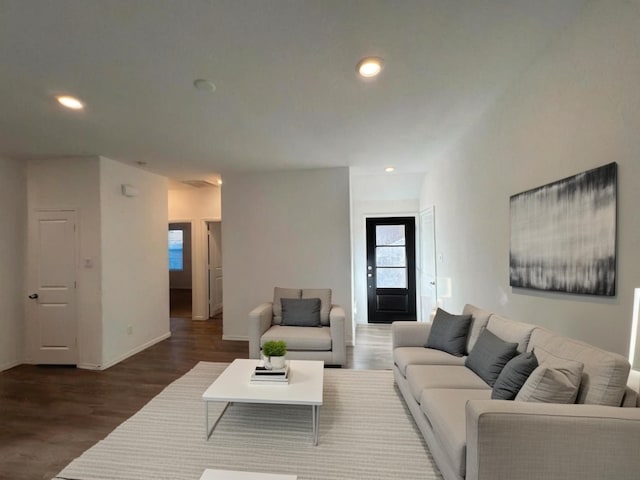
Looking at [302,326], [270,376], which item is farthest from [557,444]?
[302,326]

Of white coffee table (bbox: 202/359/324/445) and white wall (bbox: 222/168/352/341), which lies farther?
white wall (bbox: 222/168/352/341)

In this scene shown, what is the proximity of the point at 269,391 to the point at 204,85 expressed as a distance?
2.34m

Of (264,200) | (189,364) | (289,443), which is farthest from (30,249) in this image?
(289,443)

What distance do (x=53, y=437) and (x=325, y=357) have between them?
241 centimetres

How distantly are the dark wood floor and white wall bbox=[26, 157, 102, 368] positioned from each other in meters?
0.39

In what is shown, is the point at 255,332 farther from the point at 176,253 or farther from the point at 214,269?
the point at 176,253

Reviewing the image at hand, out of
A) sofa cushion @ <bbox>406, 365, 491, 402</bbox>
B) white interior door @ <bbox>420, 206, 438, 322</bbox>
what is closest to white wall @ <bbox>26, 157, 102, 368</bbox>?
sofa cushion @ <bbox>406, 365, 491, 402</bbox>

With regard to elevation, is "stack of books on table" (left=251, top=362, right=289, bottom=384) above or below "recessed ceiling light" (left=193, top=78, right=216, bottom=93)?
below

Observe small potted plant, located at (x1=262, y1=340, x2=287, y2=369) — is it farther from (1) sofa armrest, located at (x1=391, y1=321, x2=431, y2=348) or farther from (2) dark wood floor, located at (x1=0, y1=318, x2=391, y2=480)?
(2) dark wood floor, located at (x1=0, y1=318, x2=391, y2=480)

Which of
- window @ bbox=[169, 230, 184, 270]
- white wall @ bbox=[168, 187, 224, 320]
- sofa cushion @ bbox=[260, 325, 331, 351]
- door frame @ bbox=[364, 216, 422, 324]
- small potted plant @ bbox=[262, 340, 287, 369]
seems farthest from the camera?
window @ bbox=[169, 230, 184, 270]

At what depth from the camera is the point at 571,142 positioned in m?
1.81

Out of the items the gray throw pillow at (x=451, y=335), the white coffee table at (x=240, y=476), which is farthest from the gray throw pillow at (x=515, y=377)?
the white coffee table at (x=240, y=476)

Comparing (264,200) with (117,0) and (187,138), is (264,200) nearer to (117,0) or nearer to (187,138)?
(187,138)

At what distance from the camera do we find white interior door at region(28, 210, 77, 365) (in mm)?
3805
